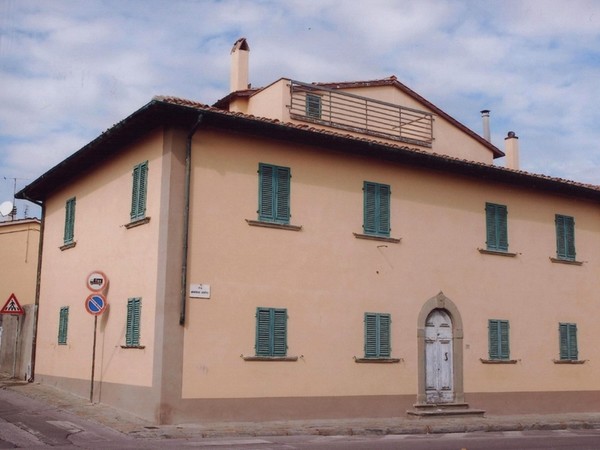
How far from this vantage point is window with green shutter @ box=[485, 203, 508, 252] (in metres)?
19.5

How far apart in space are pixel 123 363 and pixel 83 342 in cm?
281

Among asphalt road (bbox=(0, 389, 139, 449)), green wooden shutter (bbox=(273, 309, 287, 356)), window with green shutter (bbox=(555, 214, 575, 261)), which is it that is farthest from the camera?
window with green shutter (bbox=(555, 214, 575, 261))

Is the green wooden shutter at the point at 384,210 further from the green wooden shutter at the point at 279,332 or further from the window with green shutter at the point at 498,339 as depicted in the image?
the window with green shutter at the point at 498,339

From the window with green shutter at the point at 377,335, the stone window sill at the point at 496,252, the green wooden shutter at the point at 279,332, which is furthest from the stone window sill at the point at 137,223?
the stone window sill at the point at 496,252

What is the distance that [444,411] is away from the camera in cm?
1759

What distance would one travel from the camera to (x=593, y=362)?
68.7ft

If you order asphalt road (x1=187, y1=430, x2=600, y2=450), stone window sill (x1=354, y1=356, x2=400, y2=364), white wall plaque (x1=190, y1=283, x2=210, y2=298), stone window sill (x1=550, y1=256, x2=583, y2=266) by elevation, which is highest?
stone window sill (x1=550, y1=256, x2=583, y2=266)

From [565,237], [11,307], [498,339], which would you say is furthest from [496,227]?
[11,307]

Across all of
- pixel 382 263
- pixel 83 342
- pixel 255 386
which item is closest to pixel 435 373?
pixel 382 263

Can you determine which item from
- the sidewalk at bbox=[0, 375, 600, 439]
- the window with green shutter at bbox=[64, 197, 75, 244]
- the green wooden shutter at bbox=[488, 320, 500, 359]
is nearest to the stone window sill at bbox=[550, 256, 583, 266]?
the green wooden shutter at bbox=[488, 320, 500, 359]

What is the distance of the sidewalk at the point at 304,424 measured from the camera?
1354cm

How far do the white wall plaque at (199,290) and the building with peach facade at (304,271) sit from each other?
3cm

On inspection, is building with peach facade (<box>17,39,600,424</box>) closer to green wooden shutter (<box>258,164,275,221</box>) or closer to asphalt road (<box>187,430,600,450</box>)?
green wooden shutter (<box>258,164,275,221</box>)

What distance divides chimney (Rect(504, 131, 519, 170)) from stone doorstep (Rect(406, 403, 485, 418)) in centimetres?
1270
